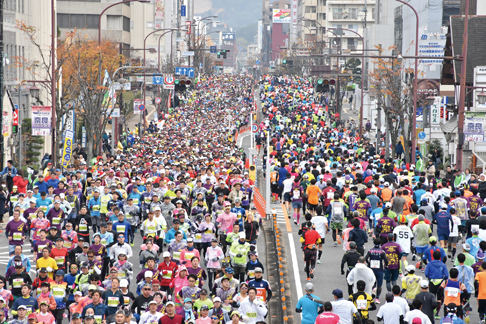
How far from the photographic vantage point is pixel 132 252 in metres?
19.8

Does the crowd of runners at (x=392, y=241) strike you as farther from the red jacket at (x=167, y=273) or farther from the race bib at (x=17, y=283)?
the race bib at (x=17, y=283)

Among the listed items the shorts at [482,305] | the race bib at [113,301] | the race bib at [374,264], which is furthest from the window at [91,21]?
the shorts at [482,305]

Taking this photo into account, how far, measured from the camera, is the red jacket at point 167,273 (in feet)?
47.4

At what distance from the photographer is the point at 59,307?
43.1 ft

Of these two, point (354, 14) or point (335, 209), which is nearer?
point (335, 209)

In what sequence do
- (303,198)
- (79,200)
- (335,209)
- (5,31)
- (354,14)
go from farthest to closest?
1. (354,14)
2. (5,31)
3. (303,198)
4. (79,200)
5. (335,209)

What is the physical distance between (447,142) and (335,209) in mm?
23108

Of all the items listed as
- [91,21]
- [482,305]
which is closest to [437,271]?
[482,305]

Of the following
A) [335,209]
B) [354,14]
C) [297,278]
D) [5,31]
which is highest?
[354,14]

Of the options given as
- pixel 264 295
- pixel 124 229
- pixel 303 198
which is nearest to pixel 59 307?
pixel 264 295

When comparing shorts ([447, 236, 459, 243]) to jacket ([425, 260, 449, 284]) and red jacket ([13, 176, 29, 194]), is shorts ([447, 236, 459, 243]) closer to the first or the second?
jacket ([425, 260, 449, 284])

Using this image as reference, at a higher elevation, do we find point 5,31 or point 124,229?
point 5,31

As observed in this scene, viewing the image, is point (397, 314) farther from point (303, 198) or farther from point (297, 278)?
point (303, 198)

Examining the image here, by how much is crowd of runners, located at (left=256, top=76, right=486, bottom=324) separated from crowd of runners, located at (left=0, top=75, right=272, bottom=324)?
146 cm
